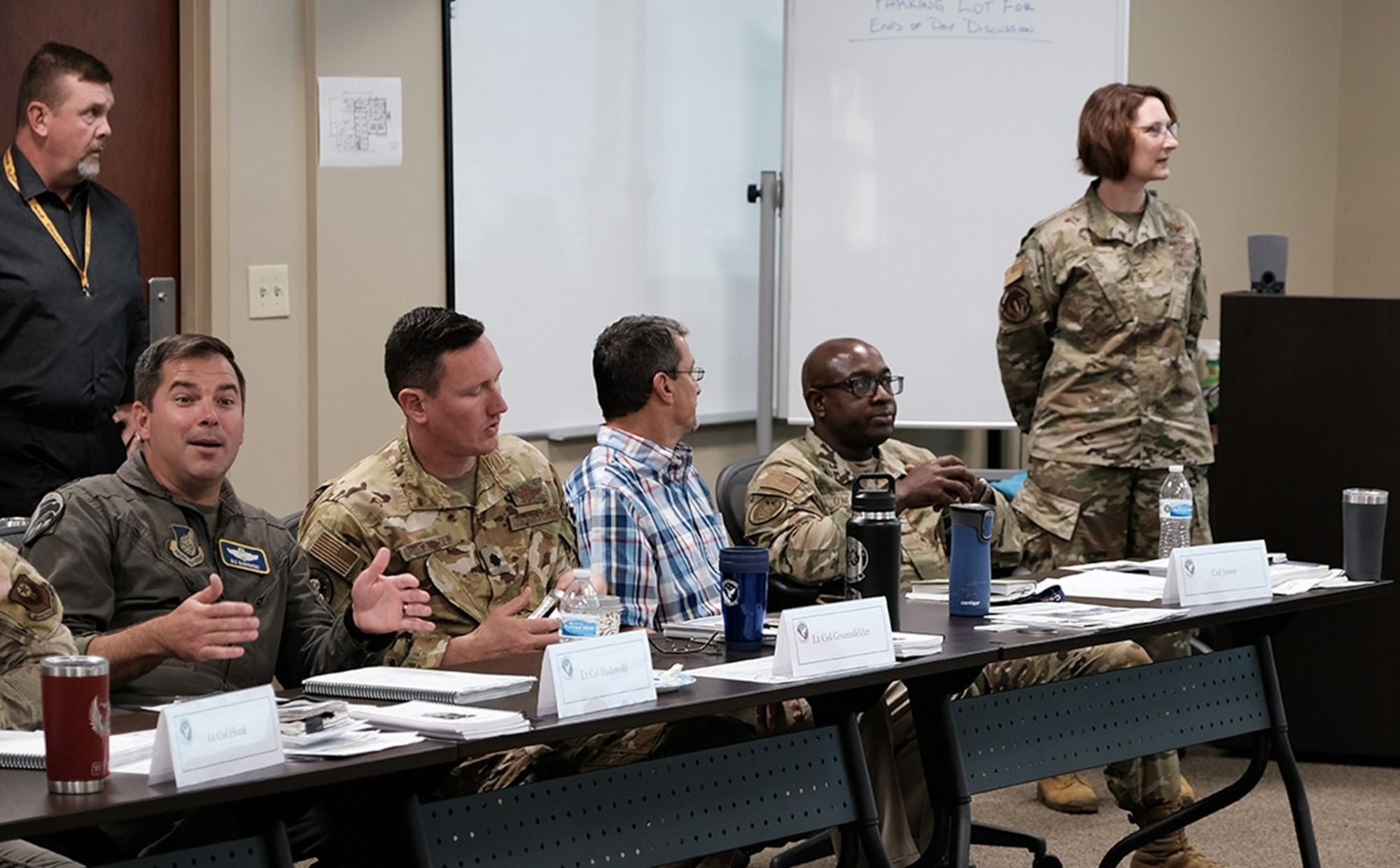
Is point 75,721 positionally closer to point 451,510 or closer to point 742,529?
point 451,510

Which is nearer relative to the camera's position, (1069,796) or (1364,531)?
(1364,531)

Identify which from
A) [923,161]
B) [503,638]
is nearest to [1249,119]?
[923,161]

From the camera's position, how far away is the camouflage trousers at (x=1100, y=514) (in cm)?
436

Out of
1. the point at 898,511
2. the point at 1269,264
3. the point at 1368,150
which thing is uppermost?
the point at 1368,150

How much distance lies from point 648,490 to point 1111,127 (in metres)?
1.73

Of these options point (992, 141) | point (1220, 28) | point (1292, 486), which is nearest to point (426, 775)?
point (1292, 486)

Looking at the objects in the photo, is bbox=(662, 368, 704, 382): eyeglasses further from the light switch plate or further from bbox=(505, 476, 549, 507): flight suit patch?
the light switch plate

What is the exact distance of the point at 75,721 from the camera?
1761mm

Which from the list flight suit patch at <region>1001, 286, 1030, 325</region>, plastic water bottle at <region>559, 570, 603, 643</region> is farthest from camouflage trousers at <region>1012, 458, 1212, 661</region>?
plastic water bottle at <region>559, 570, 603, 643</region>

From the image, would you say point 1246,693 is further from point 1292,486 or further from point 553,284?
point 553,284

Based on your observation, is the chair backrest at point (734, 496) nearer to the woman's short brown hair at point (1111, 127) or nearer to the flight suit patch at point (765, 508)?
the flight suit patch at point (765, 508)

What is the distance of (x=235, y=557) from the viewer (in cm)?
273

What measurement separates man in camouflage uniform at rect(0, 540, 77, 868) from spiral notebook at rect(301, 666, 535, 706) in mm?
332

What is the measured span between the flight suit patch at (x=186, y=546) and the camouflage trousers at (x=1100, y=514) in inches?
89.9
